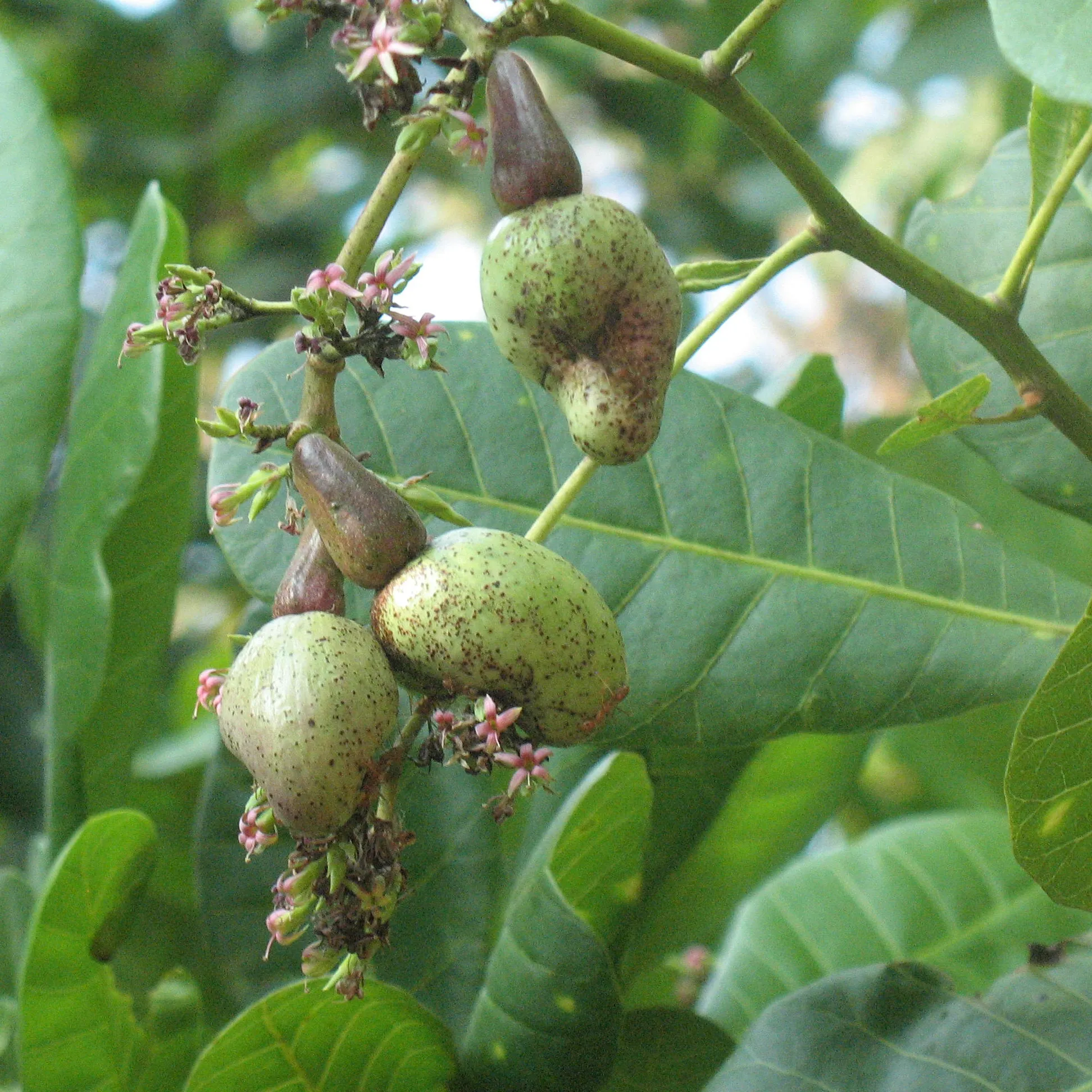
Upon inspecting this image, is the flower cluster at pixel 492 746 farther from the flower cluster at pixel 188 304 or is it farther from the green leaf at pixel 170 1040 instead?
the green leaf at pixel 170 1040

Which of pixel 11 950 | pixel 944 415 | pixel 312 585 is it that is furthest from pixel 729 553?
pixel 11 950

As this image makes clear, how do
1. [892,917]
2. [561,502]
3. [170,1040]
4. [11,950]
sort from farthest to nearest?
[892,917], [11,950], [170,1040], [561,502]

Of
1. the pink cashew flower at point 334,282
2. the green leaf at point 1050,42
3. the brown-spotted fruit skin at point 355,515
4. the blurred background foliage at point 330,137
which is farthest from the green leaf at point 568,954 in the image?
the blurred background foliage at point 330,137

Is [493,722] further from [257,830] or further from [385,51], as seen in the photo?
[385,51]

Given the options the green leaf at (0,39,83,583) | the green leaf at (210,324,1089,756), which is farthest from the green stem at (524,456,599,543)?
the green leaf at (0,39,83,583)

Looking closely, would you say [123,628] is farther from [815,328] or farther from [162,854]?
[815,328]

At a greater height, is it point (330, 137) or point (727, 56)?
point (330, 137)
